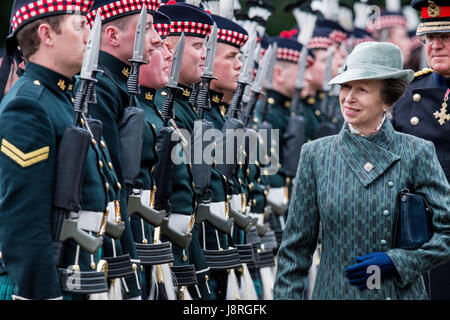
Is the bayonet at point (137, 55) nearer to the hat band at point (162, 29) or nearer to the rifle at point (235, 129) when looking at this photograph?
the hat band at point (162, 29)

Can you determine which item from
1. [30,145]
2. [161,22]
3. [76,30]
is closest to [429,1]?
[161,22]

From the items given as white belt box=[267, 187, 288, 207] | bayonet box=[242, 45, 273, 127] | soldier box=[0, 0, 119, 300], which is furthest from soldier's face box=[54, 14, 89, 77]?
white belt box=[267, 187, 288, 207]

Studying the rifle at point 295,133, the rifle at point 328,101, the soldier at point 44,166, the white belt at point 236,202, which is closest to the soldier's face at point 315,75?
the rifle at point 328,101

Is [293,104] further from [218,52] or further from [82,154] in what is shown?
[82,154]

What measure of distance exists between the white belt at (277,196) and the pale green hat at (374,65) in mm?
5034

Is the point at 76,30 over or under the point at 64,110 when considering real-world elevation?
over

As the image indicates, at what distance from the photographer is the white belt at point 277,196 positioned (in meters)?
10.0

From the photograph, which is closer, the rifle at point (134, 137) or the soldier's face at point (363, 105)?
the soldier's face at point (363, 105)

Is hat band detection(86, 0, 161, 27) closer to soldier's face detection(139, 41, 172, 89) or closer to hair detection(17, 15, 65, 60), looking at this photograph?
soldier's face detection(139, 41, 172, 89)

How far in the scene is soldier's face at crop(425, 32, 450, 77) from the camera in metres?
6.54

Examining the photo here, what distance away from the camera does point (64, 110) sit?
4.81 m

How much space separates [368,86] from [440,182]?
21.5 inches

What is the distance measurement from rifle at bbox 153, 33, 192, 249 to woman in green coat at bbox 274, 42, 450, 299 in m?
1.52

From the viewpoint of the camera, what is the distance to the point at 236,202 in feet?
25.3
